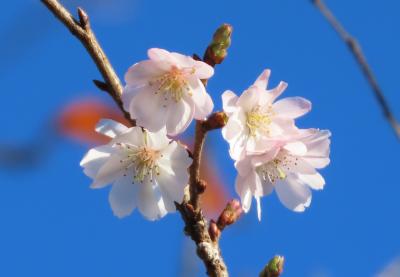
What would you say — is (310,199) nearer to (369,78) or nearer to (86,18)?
(369,78)

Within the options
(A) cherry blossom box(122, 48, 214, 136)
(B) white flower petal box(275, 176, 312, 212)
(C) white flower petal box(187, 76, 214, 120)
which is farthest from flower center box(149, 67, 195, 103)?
(B) white flower petal box(275, 176, 312, 212)

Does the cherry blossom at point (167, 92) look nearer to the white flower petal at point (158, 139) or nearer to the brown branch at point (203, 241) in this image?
the white flower petal at point (158, 139)

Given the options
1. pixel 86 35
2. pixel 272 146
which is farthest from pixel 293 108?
pixel 86 35

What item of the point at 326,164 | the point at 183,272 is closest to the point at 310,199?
the point at 326,164

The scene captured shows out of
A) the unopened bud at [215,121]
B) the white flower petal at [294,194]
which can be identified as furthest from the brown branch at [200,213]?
the white flower petal at [294,194]

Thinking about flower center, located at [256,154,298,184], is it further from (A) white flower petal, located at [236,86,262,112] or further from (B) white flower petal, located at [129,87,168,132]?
(B) white flower petal, located at [129,87,168,132]

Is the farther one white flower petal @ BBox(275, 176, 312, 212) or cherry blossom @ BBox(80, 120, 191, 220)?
white flower petal @ BBox(275, 176, 312, 212)
